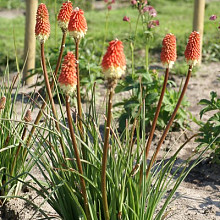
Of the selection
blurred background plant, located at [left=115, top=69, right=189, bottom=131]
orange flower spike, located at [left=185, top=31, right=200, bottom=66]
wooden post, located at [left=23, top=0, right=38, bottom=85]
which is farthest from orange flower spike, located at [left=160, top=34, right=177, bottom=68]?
wooden post, located at [left=23, top=0, right=38, bottom=85]

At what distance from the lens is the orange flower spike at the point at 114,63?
1889 mm

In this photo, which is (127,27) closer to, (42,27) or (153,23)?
(153,23)

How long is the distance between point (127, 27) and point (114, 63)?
7.05 meters

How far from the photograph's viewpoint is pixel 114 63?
1.90 meters

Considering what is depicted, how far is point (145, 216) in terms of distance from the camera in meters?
2.53

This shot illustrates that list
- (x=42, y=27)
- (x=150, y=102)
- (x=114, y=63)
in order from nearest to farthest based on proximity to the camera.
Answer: (x=114, y=63), (x=42, y=27), (x=150, y=102)

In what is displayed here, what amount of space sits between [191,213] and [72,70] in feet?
5.63

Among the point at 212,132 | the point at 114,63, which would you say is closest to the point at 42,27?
the point at 114,63

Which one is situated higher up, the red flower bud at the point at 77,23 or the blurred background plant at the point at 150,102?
the red flower bud at the point at 77,23

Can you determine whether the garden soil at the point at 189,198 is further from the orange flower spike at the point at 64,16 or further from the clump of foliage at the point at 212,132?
the orange flower spike at the point at 64,16

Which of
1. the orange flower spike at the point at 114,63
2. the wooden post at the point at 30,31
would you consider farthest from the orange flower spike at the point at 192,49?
the wooden post at the point at 30,31

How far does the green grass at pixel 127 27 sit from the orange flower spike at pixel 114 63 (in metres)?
3.68

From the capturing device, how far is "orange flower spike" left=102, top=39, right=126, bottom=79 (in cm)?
189

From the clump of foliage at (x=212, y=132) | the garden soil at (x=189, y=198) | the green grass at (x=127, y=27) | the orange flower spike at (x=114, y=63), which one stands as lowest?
the garden soil at (x=189, y=198)
